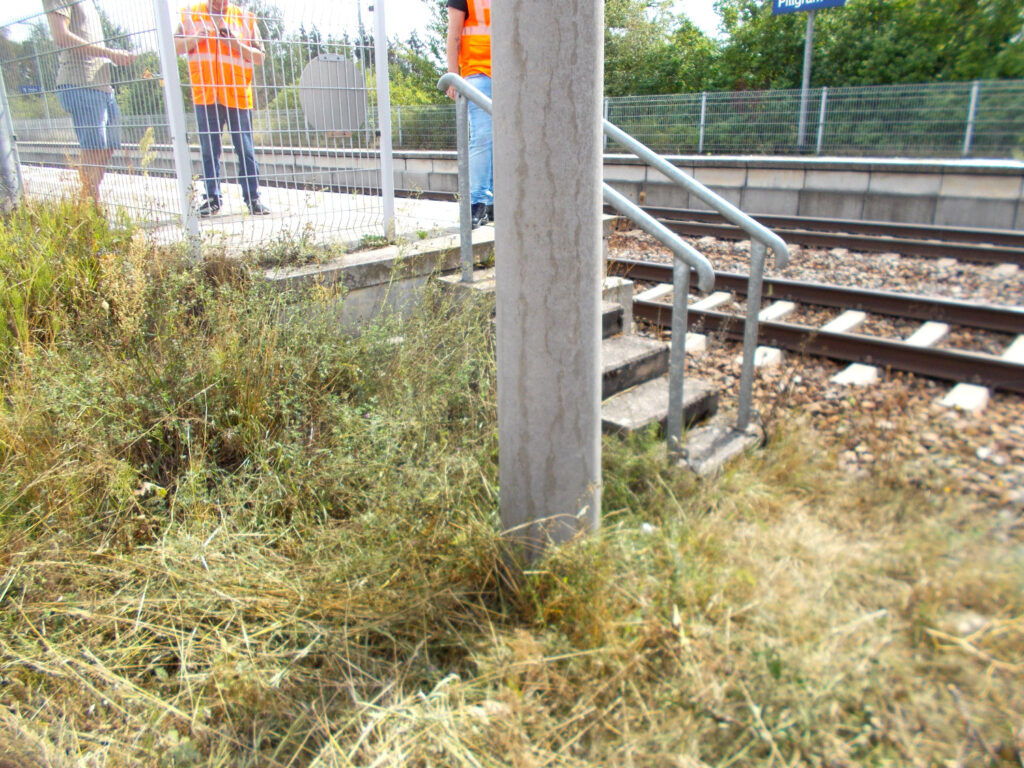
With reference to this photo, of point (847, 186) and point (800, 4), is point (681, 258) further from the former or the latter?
point (800, 4)

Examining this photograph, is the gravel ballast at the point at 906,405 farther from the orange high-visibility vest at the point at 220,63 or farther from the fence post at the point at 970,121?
the orange high-visibility vest at the point at 220,63

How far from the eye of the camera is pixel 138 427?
3.21 m

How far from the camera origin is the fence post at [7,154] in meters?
6.72

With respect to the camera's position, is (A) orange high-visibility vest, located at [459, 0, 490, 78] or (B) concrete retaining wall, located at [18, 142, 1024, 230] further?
(B) concrete retaining wall, located at [18, 142, 1024, 230]

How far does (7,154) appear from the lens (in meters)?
6.79

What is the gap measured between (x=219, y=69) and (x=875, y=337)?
15.5 ft

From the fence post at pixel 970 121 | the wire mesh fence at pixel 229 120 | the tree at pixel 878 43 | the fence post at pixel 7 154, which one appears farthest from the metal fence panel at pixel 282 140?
the fence post at pixel 970 121

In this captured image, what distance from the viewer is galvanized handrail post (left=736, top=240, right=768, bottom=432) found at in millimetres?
3615

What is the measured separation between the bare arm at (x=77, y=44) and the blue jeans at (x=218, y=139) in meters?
0.63

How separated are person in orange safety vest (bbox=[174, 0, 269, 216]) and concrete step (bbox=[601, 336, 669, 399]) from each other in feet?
8.16

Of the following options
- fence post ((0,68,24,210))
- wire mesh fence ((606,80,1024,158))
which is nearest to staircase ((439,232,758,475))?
fence post ((0,68,24,210))

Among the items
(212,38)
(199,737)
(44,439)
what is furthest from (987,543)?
(212,38)

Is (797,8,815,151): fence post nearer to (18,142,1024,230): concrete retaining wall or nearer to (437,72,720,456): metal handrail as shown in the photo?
(18,142,1024,230): concrete retaining wall

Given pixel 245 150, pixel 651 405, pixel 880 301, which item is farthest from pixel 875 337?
pixel 245 150
